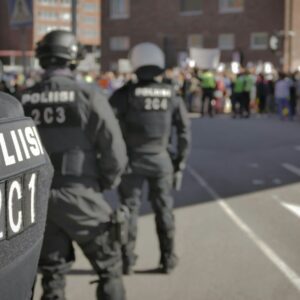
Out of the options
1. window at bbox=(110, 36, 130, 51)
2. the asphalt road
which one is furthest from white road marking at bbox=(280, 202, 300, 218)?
window at bbox=(110, 36, 130, 51)

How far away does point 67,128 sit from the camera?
390 cm

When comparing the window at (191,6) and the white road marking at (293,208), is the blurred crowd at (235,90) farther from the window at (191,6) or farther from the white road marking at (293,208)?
the window at (191,6)

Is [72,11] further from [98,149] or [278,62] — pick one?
[278,62]

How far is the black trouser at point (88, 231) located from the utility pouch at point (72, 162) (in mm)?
77

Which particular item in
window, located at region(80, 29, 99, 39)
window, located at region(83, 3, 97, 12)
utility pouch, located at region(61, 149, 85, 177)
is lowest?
utility pouch, located at region(61, 149, 85, 177)

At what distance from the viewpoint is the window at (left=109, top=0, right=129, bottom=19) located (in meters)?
50.9

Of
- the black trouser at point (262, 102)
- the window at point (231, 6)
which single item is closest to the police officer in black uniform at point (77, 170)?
the black trouser at point (262, 102)

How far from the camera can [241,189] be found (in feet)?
31.6

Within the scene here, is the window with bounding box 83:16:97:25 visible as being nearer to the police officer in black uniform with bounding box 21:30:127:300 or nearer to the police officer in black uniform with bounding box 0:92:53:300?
the police officer in black uniform with bounding box 21:30:127:300

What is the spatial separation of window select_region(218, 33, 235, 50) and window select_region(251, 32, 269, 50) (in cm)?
140

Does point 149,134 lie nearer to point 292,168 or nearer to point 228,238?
point 228,238

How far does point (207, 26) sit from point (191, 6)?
1.95 m

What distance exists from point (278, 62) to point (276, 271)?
37488mm

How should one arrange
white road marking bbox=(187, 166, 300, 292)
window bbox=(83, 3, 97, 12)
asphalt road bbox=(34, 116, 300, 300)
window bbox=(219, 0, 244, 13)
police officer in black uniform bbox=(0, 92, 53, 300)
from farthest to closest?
1. window bbox=(83, 3, 97, 12)
2. window bbox=(219, 0, 244, 13)
3. white road marking bbox=(187, 166, 300, 292)
4. asphalt road bbox=(34, 116, 300, 300)
5. police officer in black uniform bbox=(0, 92, 53, 300)
